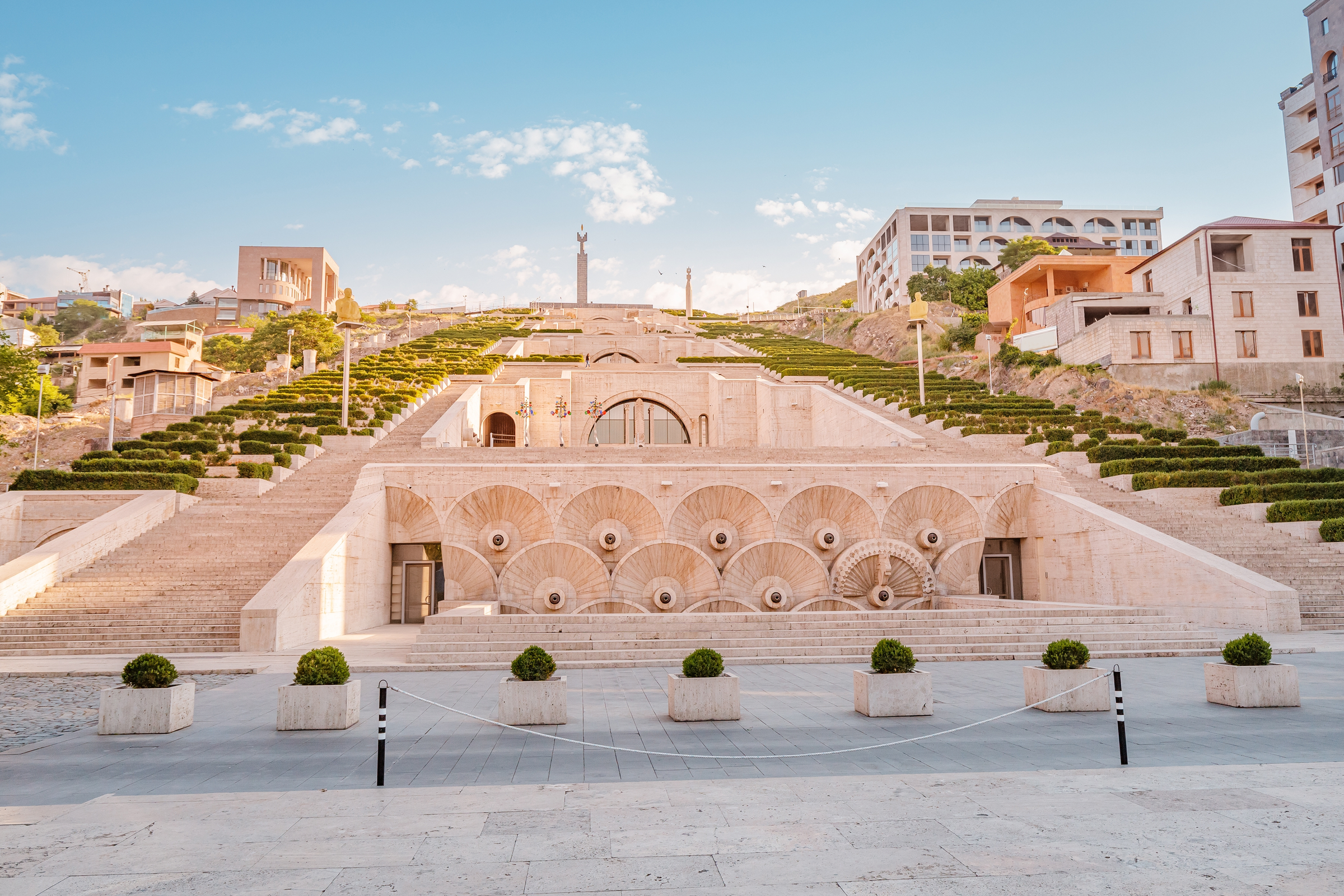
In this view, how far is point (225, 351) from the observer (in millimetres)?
69125

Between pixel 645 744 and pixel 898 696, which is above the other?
pixel 898 696

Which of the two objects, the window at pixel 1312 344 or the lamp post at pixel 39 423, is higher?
the window at pixel 1312 344

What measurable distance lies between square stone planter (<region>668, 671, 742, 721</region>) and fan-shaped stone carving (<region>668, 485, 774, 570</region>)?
11369mm

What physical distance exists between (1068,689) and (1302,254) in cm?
3656

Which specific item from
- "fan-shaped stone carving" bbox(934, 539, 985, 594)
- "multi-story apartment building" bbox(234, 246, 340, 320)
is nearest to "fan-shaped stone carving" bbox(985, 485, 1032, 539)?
"fan-shaped stone carving" bbox(934, 539, 985, 594)

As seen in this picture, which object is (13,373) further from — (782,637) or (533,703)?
(533,703)

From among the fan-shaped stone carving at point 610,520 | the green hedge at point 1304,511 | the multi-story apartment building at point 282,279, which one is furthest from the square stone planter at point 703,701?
the multi-story apartment building at point 282,279

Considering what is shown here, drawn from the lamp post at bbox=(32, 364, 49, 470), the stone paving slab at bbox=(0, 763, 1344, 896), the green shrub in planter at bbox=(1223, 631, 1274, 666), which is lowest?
the stone paving slab at bbox=(0, 763, 1344, 896)

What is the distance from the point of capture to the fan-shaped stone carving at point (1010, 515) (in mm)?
20609

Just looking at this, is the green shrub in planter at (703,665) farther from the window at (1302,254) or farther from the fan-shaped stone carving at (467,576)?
the window at (1302,254)

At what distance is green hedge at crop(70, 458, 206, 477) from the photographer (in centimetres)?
2019

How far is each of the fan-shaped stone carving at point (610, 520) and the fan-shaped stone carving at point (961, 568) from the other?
6.94 metres

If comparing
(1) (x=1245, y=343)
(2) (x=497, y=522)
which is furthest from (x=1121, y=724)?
(1) (x=1245, y=343)

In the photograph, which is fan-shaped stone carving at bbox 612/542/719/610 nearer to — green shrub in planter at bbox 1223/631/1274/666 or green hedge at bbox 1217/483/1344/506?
green shrub in planter at bbox 1223/631/1274/666
